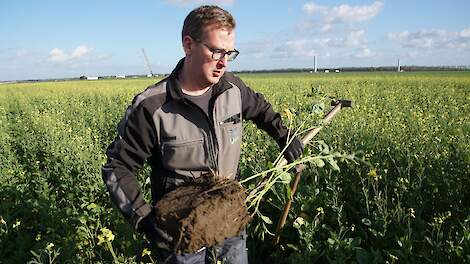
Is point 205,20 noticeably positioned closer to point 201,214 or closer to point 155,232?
point 201,214

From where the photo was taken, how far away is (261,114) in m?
2.52

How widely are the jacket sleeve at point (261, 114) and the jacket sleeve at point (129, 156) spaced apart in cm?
61

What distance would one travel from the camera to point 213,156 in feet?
7.16

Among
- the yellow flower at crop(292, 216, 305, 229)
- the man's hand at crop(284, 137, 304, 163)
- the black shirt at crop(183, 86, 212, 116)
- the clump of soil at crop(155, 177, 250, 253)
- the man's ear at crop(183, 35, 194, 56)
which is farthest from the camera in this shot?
the yellow flower at crop(292, 216, 305, 229)

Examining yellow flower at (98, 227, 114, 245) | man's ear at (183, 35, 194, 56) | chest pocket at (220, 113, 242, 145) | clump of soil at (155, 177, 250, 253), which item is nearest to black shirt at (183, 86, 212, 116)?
chest pocket at (220, 113, 242, 145)

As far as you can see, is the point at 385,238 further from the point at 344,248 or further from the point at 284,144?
the point at 284,144

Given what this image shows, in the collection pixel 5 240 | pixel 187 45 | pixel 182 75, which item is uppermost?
pixel 187 45

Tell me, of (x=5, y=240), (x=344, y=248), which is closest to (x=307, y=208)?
(x=344, y=248)

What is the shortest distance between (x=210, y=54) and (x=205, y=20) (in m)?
0.15

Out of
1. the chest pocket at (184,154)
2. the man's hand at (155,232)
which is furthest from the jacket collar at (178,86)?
the man's hand at (155,232)

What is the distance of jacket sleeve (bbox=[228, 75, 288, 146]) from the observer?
96.2 inches

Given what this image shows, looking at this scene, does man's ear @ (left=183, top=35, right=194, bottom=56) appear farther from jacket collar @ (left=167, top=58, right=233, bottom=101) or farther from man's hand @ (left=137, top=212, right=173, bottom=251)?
man's hand @ (left=137, top=212, right=173, bottom=251)

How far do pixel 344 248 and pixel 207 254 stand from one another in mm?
996

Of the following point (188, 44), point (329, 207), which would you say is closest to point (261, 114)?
point (188, 44)
